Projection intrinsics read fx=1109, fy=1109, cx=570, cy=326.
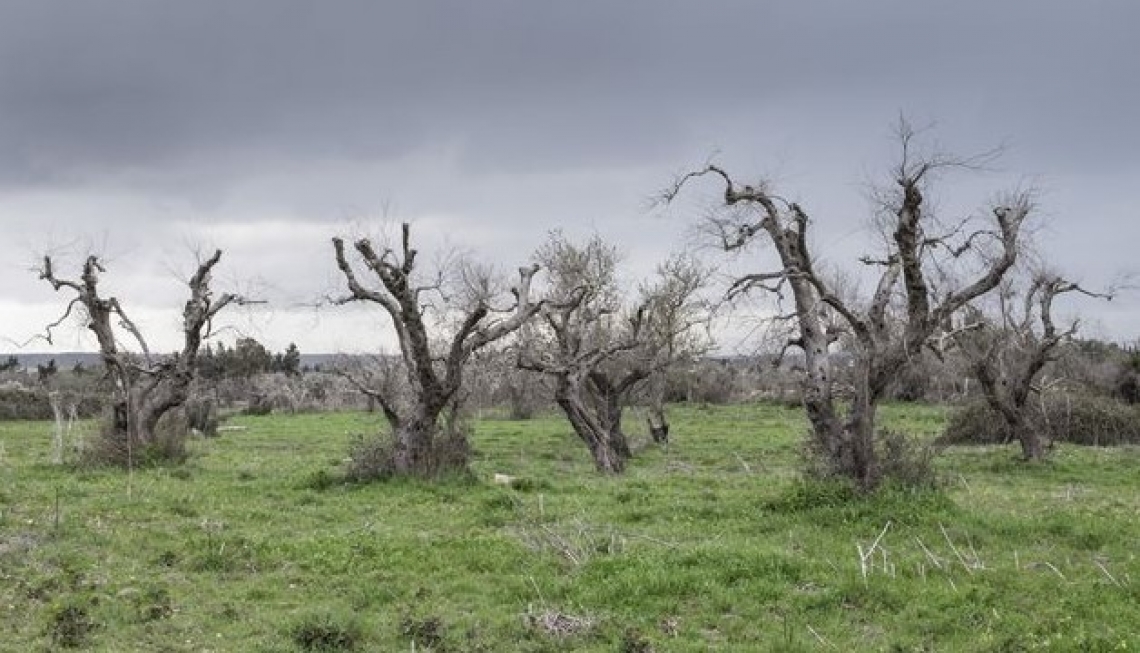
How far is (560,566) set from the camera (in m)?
13.6

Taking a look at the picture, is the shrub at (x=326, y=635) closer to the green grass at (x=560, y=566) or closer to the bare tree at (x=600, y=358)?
the green grass at (x=560, y=566)

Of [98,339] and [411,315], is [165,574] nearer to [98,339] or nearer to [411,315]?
[411,315]

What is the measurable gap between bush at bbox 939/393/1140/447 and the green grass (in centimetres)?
1197

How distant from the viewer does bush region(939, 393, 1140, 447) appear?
111 feet

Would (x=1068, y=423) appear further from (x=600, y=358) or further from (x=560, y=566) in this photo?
(x=560, y=566)

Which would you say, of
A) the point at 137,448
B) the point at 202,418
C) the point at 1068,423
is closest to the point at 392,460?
the point at 137,448

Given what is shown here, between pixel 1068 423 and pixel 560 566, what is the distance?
25767 mm

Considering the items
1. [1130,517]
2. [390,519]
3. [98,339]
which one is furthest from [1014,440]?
[98,339]

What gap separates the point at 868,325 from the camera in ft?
57.6

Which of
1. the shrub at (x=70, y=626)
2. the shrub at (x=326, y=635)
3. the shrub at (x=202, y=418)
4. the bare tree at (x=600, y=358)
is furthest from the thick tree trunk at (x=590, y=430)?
the shrub at (x=202, y=418)

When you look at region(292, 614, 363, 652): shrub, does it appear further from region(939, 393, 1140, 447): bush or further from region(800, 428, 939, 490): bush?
region(939, 393, 1140, 447): bush

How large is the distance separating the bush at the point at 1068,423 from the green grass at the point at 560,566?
11969 millimetres

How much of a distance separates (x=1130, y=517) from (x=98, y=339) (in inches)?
894

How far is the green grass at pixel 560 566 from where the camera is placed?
35.3 feet
